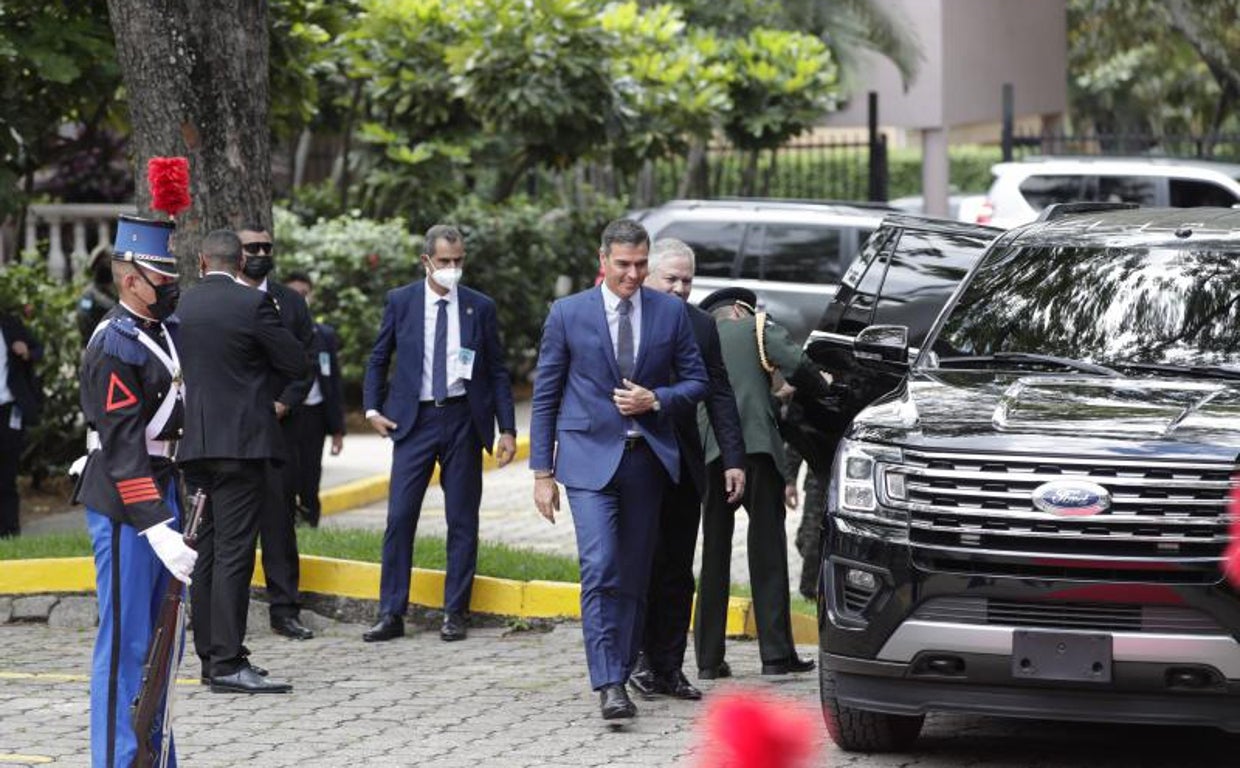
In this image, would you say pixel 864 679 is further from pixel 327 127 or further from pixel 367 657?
pixel 327 127

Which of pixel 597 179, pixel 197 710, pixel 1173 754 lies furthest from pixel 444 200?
pixel 1173 754

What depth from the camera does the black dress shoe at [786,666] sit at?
31.1 ft

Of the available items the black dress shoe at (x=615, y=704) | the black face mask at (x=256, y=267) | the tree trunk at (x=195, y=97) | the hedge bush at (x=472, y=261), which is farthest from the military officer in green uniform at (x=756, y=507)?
the hedge bush at (x=472, y=261)

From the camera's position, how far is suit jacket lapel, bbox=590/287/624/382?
339 inches

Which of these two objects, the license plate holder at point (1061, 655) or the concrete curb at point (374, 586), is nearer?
the license plate holder at point (1061, 655)

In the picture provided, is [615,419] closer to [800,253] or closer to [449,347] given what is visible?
[449,347]

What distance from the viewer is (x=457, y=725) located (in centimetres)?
842

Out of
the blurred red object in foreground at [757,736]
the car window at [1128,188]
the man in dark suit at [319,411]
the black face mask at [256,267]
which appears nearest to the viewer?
the blurred red object in foreground at [757,736]

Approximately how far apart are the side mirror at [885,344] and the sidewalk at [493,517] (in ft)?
12.7

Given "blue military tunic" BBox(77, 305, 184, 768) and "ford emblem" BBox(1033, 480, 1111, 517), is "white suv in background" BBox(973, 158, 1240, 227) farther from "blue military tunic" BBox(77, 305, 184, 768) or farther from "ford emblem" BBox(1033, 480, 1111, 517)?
"blue military tunic" BBox(77, 305, 184, 768)

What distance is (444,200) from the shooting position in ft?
70.4

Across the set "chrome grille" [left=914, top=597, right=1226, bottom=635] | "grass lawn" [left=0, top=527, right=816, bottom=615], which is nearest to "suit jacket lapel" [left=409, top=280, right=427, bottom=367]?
"grass lawn" [left=0, top=527, right=816, bottom=615]

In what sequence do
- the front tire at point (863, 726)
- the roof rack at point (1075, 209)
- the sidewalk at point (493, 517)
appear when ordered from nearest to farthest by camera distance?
the front tire at point (863, 726) < the roof rack at point (1075, 209) < the sidewalk at point (493, 517)

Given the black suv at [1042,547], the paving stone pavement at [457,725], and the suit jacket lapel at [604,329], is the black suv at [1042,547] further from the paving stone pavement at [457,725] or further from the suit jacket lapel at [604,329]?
the suit jacket lapel at [604,329]
